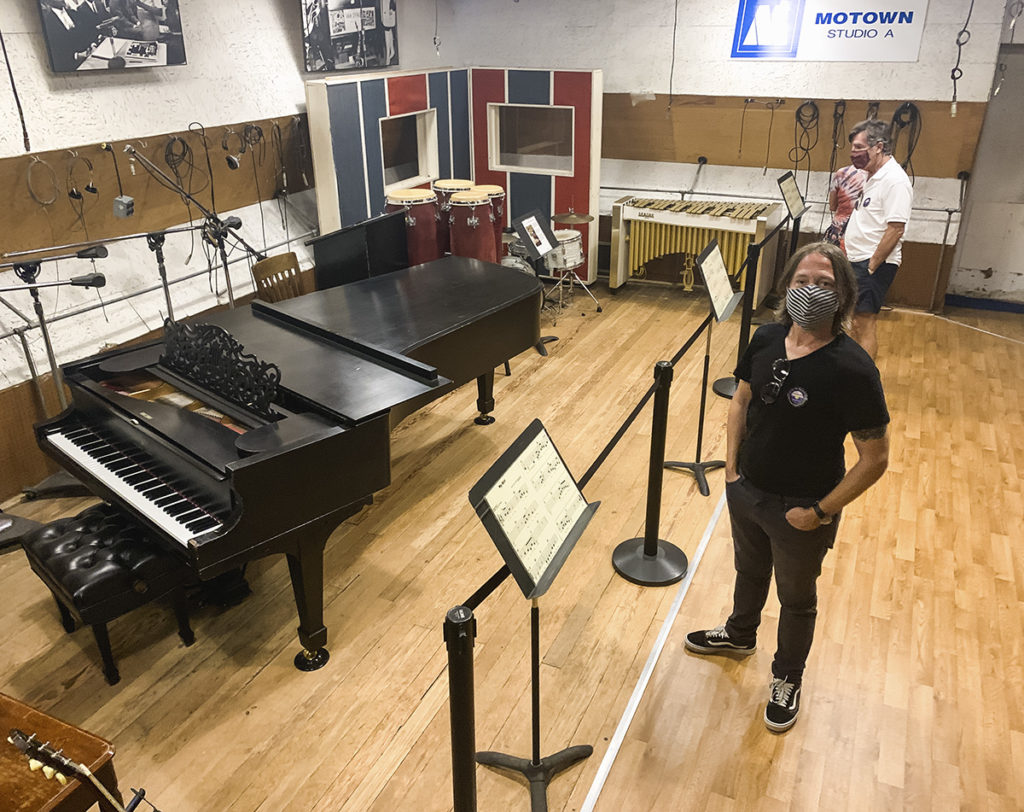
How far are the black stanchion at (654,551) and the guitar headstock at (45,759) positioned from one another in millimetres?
2235

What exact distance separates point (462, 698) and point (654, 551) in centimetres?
186

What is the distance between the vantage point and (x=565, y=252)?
21.4 ft

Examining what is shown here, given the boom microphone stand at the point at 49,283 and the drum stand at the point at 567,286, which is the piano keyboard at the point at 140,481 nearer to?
the boom microphone stand at the point at 49,283

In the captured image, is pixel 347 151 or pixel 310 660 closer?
pixel 310 660

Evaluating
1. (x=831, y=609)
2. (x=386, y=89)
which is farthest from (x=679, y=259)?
(x=831, y=609)

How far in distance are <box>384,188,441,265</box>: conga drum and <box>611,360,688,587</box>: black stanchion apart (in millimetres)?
3056

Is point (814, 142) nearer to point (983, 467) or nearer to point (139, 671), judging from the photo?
point (983, 467)

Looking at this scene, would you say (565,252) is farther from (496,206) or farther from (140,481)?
(140,481)

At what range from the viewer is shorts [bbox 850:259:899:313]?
4652 mm

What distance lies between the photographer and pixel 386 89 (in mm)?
6172

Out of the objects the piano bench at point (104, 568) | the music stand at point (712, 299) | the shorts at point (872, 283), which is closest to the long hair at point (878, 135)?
the shorts at point (872, 283)

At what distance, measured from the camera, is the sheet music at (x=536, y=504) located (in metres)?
1.92

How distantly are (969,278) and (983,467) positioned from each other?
3.22m

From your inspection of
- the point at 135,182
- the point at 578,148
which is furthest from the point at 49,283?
the point at 578,148
